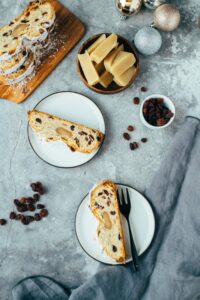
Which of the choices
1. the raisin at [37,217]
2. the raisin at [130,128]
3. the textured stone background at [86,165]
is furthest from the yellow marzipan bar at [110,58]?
the raisin at [37,217]

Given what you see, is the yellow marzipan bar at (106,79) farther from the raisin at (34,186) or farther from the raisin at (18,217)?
the raisin at (18,217)

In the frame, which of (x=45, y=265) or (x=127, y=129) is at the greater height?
(x=127, y=129)

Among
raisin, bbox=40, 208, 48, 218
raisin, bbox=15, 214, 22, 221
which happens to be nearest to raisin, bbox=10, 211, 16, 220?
raisin, bbox=15, 214, 22, 221

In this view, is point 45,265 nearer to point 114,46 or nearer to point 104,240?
point 104,240

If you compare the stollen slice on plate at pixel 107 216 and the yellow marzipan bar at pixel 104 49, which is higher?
the yellow marzipan bar at pixel 104 49

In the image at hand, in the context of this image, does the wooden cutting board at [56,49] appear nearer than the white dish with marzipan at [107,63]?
No

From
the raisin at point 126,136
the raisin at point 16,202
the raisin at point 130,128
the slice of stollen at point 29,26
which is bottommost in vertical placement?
the raisin at point 126,136

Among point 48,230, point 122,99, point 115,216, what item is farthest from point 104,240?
point 122,99
